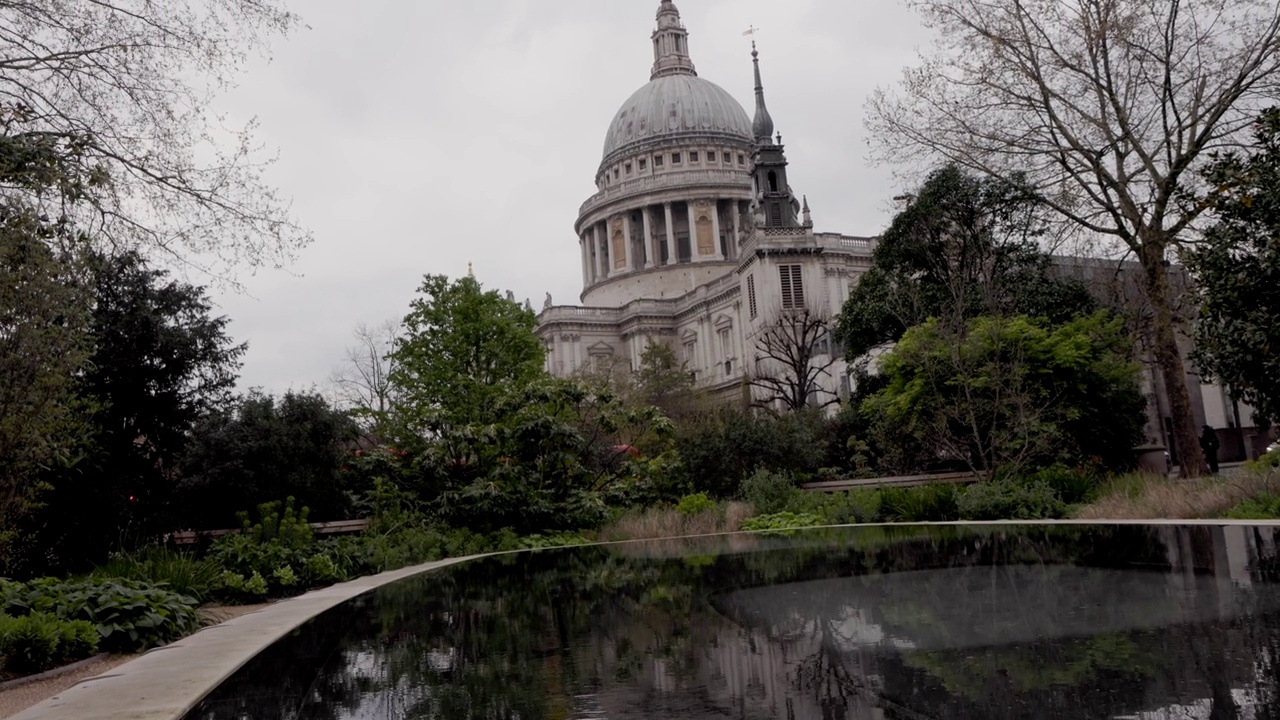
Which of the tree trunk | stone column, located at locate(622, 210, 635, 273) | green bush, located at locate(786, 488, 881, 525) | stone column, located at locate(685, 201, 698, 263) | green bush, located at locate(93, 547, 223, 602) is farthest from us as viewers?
stone column, located at locate(622, 210, 635, 273)

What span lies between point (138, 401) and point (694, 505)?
11.3 meters

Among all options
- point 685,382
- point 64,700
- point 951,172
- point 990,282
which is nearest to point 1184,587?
point 64,700

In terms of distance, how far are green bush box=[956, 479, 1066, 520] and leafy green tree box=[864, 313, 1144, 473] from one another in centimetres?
213

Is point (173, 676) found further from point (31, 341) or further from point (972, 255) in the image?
point (972, 255)

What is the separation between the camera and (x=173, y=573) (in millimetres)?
11242

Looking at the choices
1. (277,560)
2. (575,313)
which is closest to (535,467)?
(277,560)

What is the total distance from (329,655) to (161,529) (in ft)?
41.5

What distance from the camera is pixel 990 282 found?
1072 inches

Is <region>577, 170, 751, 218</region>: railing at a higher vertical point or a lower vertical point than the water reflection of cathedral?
higher

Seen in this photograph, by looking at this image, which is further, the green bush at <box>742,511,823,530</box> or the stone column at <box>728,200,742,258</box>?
the stone column at <box>728,200,742,258</box>

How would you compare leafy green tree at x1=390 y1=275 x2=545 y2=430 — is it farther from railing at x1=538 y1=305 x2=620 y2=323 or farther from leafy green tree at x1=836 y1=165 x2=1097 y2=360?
railing at x1=538 y1=305 x2=620 y2=323

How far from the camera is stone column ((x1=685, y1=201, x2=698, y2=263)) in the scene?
8881 cm

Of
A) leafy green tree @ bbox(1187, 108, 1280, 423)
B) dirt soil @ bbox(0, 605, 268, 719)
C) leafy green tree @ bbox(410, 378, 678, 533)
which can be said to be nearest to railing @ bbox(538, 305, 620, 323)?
leafy green tree @ bbox(410, 378, 678, 533)

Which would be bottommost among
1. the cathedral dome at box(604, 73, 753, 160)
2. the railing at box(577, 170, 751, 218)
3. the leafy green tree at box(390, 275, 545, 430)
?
the leafy green tree at box(390, 275, 545, 430)
